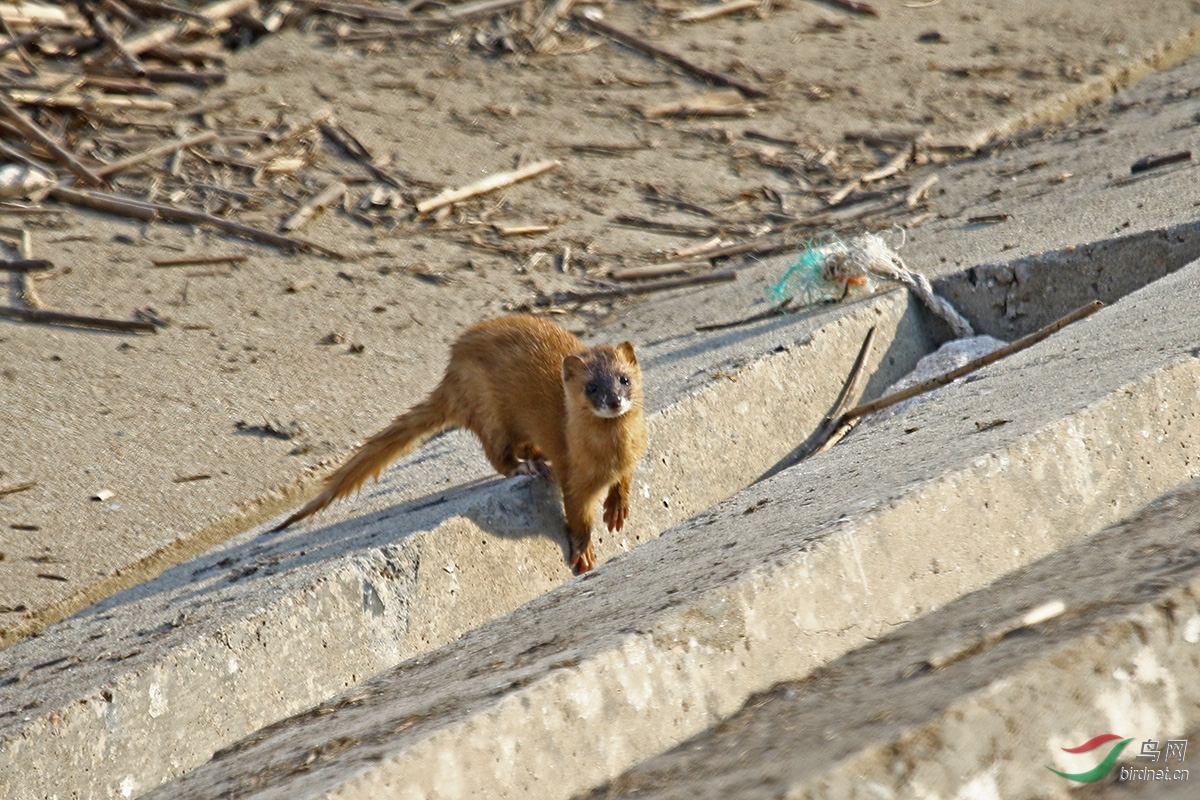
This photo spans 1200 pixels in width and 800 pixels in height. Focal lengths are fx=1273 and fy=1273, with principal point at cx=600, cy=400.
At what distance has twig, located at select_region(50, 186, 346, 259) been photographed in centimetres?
564

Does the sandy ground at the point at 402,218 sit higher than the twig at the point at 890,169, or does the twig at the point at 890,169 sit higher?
the twig at the point at 890,169

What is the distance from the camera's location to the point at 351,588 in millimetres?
3082

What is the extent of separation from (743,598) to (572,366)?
1.64 m

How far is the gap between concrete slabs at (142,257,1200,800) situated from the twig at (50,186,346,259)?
3334 mm

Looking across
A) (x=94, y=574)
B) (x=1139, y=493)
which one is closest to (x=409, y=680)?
(x=1139, y=493)

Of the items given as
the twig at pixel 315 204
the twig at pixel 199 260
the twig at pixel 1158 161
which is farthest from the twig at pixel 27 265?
the twig at pixel 1158 161

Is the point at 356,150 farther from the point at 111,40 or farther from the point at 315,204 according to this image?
the point at 111,40

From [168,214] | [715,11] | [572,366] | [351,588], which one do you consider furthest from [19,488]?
[715,11]

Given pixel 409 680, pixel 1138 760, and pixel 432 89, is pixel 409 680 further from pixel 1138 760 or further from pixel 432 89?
pixel 432 89

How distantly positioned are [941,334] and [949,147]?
2724 mm

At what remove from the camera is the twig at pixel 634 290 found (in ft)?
18.6

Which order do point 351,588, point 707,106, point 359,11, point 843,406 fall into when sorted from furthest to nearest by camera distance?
point 359,11, point 707,106, point 843,406, point 351,588

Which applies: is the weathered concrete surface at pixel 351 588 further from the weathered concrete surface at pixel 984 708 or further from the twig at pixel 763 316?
the weathered concrete surface at pixel 984 708

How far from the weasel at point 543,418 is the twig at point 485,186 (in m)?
2.32
